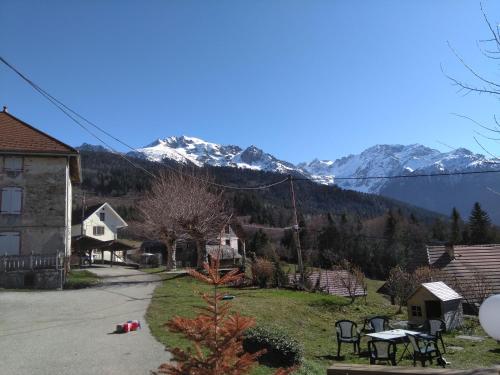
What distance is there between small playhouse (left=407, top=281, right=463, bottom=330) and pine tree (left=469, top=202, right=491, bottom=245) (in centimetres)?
6626

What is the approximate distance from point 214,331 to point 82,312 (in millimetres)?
13070

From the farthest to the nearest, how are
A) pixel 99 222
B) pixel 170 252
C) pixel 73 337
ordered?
pixel 99 222
pixel 170 252
pixel 73 337

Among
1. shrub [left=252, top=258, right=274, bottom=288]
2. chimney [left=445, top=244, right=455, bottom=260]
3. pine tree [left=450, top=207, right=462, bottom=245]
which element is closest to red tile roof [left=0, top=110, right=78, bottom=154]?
shrub [left=252, top=258, right=274, bottom=288]

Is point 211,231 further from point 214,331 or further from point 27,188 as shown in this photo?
point 214,331

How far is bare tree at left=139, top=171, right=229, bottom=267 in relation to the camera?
3231 cm

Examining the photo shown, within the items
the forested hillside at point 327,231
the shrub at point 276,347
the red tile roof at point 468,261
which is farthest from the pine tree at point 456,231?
the shrub at point 276,347

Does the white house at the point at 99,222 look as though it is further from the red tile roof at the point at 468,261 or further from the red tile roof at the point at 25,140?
the red tile roof at the point at 468,261

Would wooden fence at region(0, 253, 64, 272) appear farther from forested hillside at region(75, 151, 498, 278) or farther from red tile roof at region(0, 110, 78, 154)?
forested hillside at region(75, 151, 498, 278)

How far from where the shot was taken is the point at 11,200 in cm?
2761

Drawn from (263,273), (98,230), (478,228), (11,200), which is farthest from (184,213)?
(478,228)

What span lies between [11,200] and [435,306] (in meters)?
24.3

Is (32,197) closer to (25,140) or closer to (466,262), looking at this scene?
(25,140)

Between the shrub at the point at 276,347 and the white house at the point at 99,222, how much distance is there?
60.3 m

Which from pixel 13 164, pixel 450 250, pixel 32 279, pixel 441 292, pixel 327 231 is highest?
pixel 13 164
